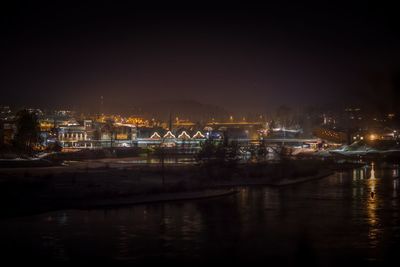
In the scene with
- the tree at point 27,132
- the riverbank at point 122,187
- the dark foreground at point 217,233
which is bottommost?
the dark foreground at point 217,233

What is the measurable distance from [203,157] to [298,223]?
2355cm

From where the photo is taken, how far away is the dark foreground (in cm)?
1190

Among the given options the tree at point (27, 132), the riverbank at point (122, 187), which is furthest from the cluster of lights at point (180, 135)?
the riverbank at point (122, 187)

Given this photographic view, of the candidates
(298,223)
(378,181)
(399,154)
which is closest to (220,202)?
(298,223)

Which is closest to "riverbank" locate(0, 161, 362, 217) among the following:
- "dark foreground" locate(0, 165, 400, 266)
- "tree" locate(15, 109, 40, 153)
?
"dark foreground" locate(0, 165, 400, 266)

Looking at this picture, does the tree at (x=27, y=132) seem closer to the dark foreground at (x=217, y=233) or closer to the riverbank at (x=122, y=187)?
the riverbank at (x=122, y=187)

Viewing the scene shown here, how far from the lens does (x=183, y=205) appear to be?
20.6m

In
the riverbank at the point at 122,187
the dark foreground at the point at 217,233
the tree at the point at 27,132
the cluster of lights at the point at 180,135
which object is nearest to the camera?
the dark foreground at the point at 217,233

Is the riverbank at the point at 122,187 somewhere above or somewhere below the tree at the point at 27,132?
below

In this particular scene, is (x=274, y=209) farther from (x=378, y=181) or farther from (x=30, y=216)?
(x=378, y=181)

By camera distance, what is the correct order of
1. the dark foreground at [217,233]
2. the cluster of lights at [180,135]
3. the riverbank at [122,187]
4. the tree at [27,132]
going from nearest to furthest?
the dark foreground at [217,233] < the riverbank at [122,187] < the tree at [27,132] < the cluster of lights at [180,135]

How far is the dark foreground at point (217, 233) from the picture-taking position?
1190cm

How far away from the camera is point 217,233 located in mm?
14664

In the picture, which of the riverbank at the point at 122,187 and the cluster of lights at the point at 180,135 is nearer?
the riverbank at the point at 122,187
